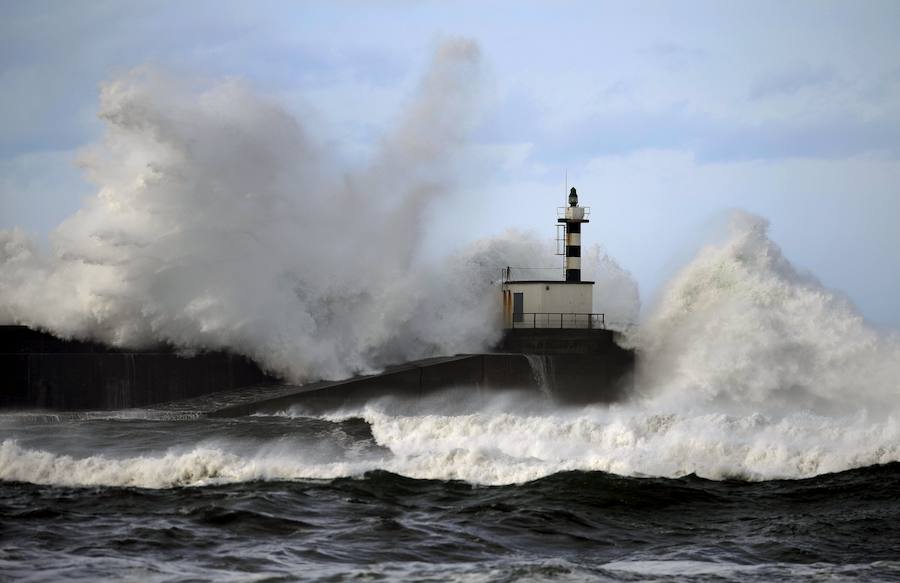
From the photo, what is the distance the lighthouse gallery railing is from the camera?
915 inches

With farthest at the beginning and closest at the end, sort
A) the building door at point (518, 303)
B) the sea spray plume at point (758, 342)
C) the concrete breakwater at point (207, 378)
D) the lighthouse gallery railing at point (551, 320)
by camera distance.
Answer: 1. the building door at point (518, 303)
2. the lighthouse gallery railing at point (551, 320)
3. the sea spray plume at point (758, 342)
4. the concrete breakwater at point (207, 378)

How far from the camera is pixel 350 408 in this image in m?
17.5

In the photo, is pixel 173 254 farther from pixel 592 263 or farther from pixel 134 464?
pixel 592 263

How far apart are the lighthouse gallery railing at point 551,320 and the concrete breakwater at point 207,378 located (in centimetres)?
180

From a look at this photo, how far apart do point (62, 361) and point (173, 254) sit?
9.58 ft

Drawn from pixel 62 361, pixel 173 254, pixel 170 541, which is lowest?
pixel 170 541

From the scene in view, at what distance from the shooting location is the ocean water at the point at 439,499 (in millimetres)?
8781

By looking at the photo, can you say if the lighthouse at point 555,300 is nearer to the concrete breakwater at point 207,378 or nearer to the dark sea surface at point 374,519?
the concrete breakwater at point 207,378

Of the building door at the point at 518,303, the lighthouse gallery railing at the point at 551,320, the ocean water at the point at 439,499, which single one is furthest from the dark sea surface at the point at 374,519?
the building door at the point at 518,303

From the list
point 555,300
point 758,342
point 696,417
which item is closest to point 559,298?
point 555,300

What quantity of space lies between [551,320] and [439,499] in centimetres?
1212

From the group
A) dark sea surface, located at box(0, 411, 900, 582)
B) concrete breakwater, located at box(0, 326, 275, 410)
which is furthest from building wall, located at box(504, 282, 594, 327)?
dark sea surface, located at box(0, 411, 900, 582)

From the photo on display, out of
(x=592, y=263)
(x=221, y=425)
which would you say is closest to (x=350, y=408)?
(x=221, y=425)

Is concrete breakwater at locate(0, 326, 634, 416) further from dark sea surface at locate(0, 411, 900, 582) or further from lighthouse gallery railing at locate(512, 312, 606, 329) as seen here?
dark sea surface at locate(0, 411, 900, 582)
